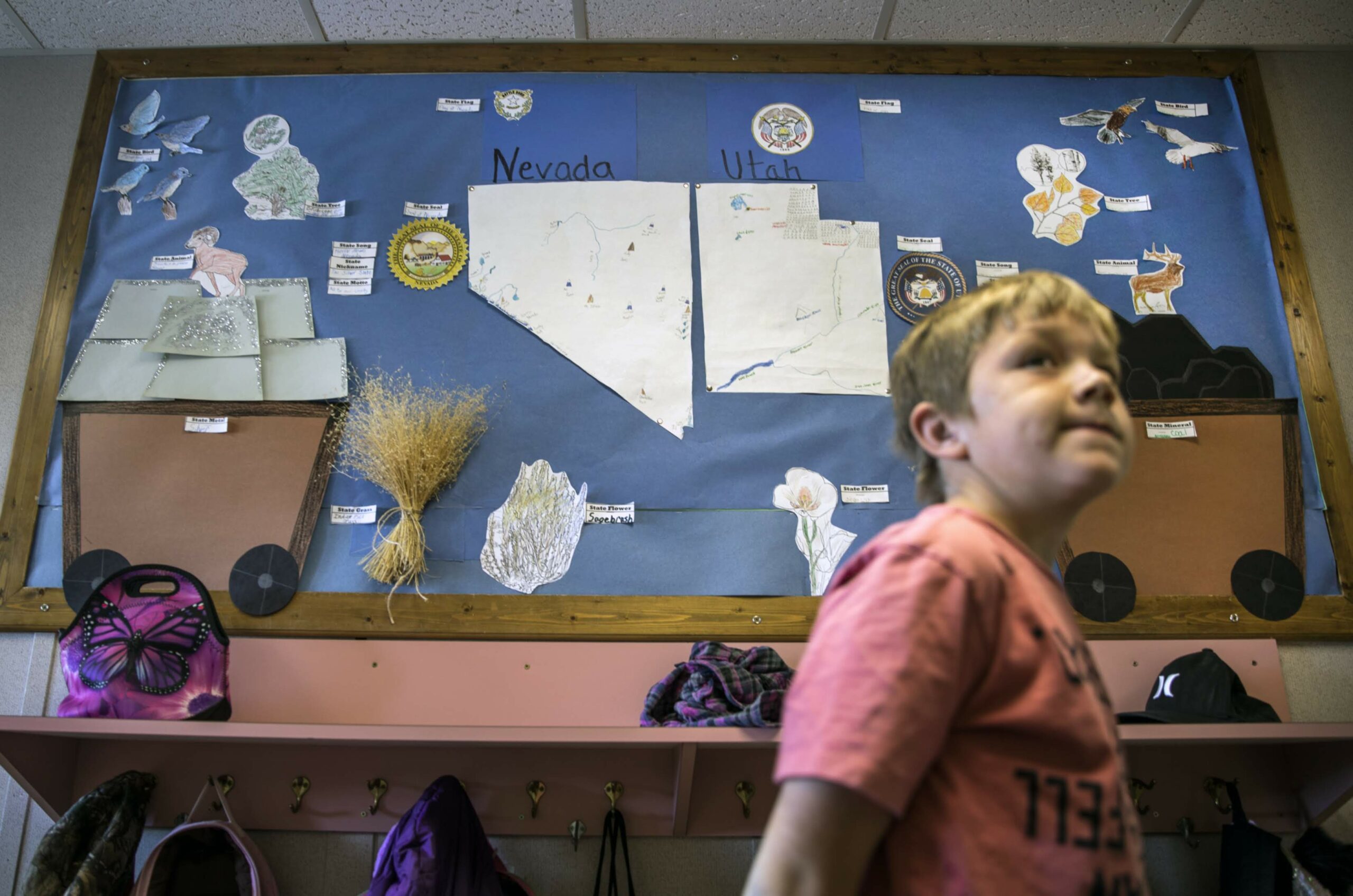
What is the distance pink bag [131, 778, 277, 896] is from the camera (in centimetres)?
180

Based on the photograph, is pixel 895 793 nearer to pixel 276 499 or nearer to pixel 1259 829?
pixel 1259 829

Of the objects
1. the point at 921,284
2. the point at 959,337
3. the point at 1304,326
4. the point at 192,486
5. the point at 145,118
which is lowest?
the point at 959,337

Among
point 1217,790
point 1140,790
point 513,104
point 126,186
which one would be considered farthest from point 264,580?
point 1217,790

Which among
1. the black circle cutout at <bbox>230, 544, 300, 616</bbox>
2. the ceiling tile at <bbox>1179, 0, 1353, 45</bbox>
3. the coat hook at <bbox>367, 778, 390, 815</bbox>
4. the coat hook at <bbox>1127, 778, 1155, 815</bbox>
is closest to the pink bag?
the coat hook at <bbox>367, 778, 390, 815</bbox>

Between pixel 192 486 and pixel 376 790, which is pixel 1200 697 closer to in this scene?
pixel 376 790

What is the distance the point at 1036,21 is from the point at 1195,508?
1.45 m

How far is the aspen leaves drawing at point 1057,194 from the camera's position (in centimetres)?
255

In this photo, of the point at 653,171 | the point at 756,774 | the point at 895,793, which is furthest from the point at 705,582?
the point at 895,793

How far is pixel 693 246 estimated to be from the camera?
249cm

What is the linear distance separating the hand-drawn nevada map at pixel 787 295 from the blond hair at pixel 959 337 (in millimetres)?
1369

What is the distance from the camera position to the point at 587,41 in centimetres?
272

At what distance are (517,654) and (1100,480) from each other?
1.56 meters

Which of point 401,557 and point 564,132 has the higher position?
point 564,132

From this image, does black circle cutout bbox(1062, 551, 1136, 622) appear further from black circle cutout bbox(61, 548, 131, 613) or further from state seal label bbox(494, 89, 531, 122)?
black circle cutout bbox(61, 548, 131, 613)
